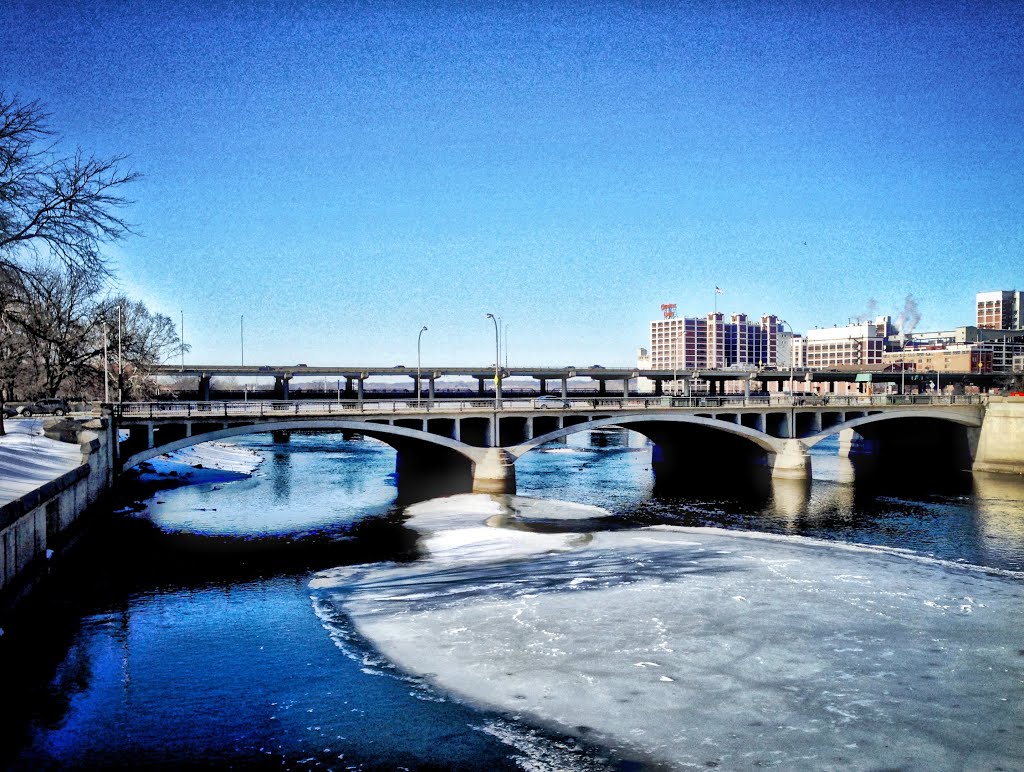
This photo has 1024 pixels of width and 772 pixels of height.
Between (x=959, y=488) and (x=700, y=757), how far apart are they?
196 ft

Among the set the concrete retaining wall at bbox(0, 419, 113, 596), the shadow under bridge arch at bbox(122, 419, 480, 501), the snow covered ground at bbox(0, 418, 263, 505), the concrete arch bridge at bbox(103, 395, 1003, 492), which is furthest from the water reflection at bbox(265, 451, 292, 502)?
the concrete retaining wall at bbox(0, 419, 113, 596)

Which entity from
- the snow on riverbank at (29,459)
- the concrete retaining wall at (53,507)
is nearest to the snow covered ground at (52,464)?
the snow on riverbank at (29,459)

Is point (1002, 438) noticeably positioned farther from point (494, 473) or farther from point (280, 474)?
Answer: point (280, 474)

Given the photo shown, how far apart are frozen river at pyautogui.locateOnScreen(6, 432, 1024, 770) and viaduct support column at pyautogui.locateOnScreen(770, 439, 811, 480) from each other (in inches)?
892

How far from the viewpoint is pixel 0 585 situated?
22328 mm

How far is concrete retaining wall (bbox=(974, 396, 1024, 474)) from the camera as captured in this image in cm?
7350

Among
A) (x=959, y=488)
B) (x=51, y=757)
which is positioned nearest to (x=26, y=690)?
(x=51, y=757)

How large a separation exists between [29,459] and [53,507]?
→ 413 cm

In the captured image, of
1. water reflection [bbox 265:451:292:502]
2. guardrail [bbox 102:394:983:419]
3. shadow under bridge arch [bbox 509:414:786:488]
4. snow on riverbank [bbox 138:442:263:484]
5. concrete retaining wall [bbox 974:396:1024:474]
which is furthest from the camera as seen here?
concrete retaining wall [bbox 974:396:1024:474]

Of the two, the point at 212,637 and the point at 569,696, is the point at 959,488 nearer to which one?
the point at 569,696

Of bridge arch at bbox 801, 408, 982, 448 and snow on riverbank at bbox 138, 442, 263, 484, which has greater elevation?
bridge arch at bbox 801, 408, 982, 448

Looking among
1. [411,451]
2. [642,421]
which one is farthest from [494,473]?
[642,421]

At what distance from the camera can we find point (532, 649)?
2069 centimetres

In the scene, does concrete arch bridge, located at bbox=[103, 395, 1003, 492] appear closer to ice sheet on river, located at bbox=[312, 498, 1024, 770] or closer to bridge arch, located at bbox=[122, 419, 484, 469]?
bridge arch, located at bbox=[122, 419, 484, 469]
